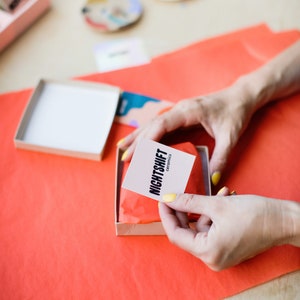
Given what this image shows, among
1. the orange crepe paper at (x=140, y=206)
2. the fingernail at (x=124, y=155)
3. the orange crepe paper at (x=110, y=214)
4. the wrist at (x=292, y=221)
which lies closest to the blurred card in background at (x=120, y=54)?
the orange crepe paper at (x=110, y=214)

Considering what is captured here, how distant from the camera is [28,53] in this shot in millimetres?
1021

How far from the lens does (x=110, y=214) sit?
0.77 m

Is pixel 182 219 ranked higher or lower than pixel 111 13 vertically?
lower

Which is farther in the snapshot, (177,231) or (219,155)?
(219,155)

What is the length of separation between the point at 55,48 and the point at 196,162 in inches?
21.0

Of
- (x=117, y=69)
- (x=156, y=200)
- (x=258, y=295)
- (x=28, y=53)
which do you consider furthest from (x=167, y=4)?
(x=258, y=295)

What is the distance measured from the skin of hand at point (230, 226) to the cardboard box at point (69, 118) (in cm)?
25

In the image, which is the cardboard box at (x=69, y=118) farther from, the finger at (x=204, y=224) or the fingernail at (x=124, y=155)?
the finger at (x=204, y=224)

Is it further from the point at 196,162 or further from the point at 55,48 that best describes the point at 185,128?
the point at 55,48

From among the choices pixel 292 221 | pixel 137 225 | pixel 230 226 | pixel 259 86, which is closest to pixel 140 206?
pixel 137 225

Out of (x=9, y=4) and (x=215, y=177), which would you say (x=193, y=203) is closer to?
(x=215, y=177)

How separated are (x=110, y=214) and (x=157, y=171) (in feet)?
0.54

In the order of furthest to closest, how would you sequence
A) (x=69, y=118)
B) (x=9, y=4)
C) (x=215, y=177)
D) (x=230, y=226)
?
(x=9, y=4)
(x=69, y=118)
(x=215, y=177)
(x=230, y=226)

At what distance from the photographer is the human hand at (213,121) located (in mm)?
794
